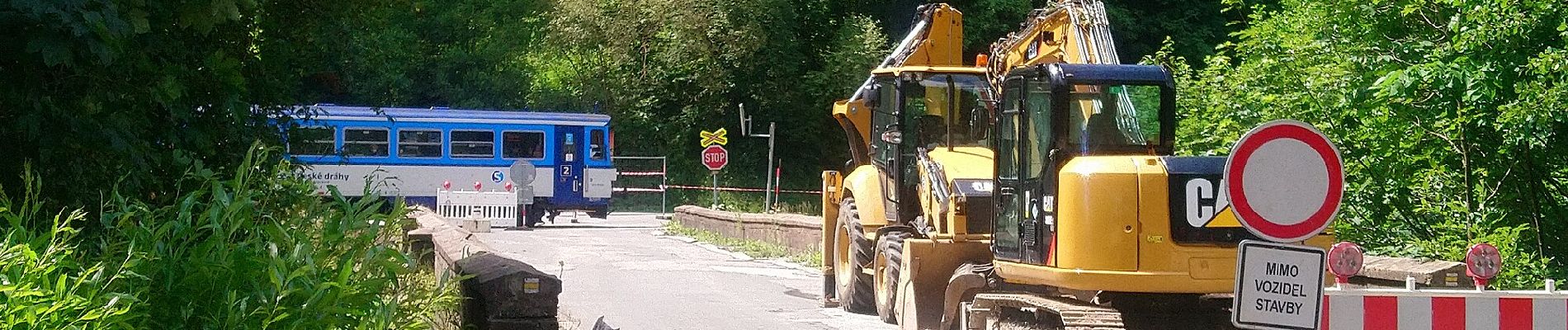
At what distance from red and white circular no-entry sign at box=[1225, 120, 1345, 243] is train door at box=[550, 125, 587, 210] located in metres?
29.1

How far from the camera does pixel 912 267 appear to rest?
11539 millimetres

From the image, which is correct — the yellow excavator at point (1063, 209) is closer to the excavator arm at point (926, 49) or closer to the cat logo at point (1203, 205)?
the cat logo at point (1203, 205)

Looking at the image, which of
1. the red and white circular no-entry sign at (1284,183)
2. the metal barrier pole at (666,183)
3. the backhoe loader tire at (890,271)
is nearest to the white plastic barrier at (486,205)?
the metal barrier pole at (666,183)

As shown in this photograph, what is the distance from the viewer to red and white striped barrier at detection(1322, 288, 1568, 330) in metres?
7.91

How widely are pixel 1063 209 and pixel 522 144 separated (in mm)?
26598

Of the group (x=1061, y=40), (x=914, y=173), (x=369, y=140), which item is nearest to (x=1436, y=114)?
(x=1061, y=40)

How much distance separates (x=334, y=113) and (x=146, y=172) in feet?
84.1

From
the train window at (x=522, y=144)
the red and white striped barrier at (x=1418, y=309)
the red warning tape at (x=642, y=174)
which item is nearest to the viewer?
the red and white striped barrier at (x=1418, y=309)

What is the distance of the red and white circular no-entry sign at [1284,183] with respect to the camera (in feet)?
20.5

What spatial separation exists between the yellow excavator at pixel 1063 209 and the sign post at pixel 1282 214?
199cm

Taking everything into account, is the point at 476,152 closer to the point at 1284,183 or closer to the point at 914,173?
the point at 914,173

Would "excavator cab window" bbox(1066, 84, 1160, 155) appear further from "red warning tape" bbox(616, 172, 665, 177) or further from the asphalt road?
"red warning tape" bbox(616, 172, 665, 177)

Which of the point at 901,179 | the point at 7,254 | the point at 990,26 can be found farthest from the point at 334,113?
the point at 7,254

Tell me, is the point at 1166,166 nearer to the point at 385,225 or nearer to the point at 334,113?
the point at 385,225
